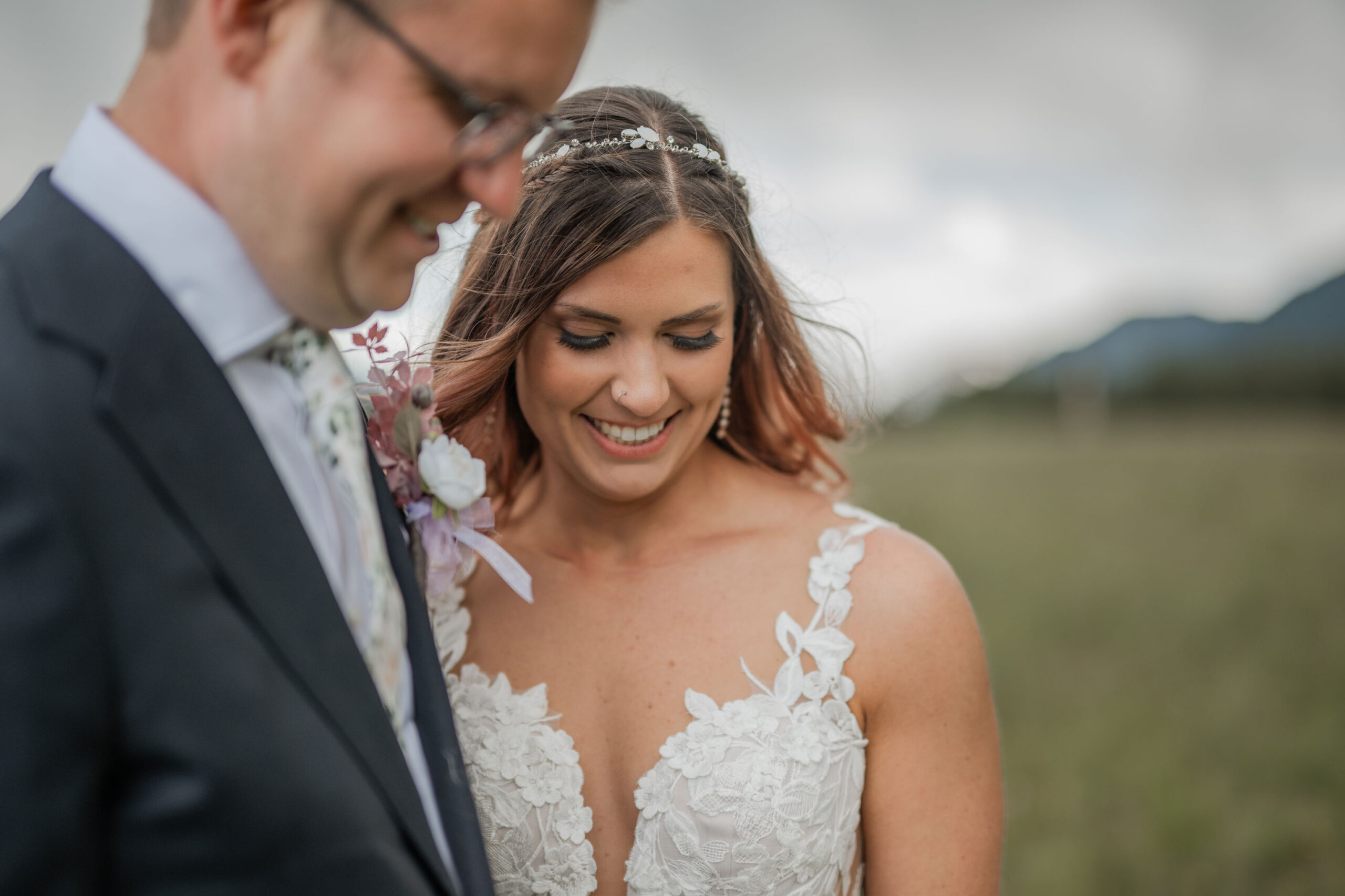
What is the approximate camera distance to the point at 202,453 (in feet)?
4.70

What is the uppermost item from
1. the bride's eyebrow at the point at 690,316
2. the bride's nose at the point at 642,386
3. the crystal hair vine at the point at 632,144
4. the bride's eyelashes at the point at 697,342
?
the crystal hair vine at the point at 632,144

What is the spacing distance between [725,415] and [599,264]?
85 cm

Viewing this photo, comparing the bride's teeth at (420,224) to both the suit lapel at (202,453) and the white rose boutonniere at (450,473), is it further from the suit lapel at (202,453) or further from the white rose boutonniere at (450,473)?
the white rose boutonniere at (450,473)

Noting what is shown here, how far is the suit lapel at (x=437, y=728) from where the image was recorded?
1.84 m

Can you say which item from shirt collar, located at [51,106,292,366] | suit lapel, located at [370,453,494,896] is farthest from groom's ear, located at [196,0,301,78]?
suit lapel, located at [370,453,494,896]

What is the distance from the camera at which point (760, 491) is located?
11.2 feet

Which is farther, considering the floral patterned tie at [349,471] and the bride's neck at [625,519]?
the bride's neck at [625,519]

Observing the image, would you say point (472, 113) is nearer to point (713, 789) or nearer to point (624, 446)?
point (624, 446)

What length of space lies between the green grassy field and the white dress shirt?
2.80 meters

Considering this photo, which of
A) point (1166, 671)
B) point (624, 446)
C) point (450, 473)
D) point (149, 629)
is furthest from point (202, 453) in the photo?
point (1166, 671)

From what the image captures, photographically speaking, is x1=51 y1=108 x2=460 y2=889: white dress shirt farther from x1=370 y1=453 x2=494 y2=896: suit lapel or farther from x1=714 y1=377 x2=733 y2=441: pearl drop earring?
x1=714 y1=377 x2=733 y2=441: pearl drop earring

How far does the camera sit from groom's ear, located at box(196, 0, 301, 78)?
1.46m

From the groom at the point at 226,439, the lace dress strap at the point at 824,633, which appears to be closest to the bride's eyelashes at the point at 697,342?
the lace dress strap at the point at 824,633

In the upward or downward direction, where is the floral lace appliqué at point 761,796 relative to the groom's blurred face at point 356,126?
downward
